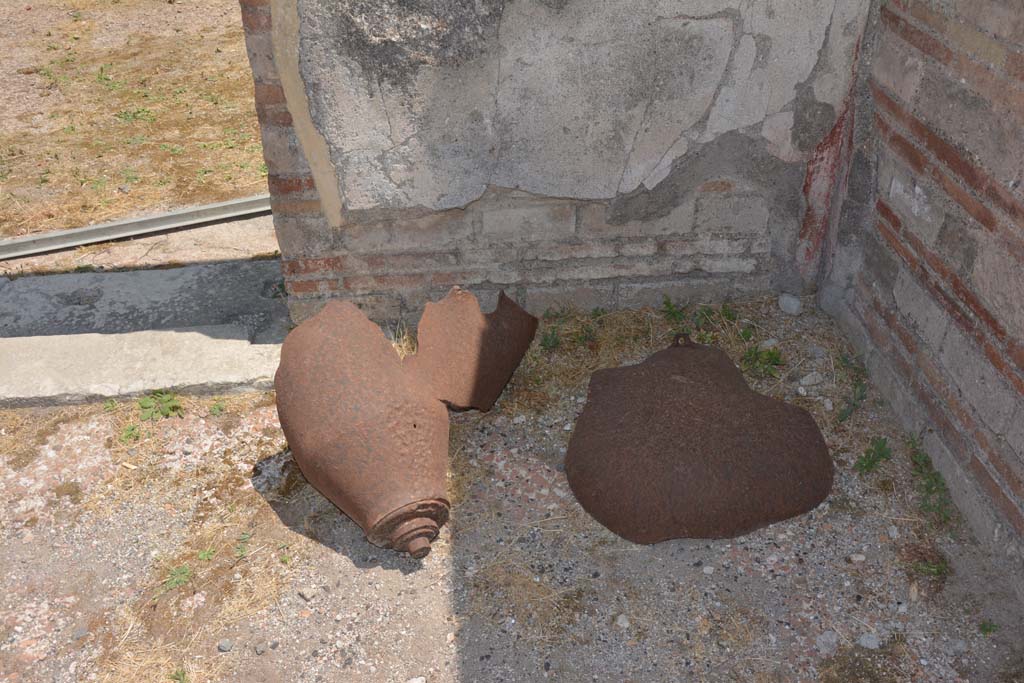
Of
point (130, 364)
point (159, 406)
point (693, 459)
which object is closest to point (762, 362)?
point (693, 459)

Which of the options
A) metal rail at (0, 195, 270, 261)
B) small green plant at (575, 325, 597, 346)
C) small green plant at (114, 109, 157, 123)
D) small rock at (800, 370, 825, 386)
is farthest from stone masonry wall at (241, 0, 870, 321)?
small green plant at (114, 109, 157, 123)

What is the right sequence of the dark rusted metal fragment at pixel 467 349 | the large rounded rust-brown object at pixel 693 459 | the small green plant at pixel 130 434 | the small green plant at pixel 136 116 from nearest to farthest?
the large rounded rust-brown object at pixel 693 459
the dark rusted metal fragment at pixel 467 349
the small green plant at pixel 130 434
the small green plant at pixel 136 116

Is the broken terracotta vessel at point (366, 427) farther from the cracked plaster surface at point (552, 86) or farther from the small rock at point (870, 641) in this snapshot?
the small rock at point (870, 641)

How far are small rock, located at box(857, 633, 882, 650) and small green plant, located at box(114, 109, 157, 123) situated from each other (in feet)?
22.0

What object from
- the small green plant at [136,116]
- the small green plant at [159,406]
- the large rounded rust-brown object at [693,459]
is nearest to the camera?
the large rounded rust-brown object at [693,459]

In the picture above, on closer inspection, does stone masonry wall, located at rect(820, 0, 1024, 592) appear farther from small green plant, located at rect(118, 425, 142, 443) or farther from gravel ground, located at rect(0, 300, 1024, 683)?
small green plant, located at rect(118, 425, 142, 443)

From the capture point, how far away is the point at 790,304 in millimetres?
4102

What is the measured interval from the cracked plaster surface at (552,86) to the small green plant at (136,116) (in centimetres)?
429

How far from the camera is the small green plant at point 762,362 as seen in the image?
3.79m

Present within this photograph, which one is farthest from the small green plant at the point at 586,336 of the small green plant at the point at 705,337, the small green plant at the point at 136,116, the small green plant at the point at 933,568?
the small green plant at the point at 136,116

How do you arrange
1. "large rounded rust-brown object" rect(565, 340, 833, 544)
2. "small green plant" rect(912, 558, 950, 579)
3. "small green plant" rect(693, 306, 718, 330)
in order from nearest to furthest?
"small green plant" rect(912, 558, 950, 579) < "large rounded rust-brown object" rect(565, 340, 833, 544) < "small green plant" rect(693, 306, 718, 330)

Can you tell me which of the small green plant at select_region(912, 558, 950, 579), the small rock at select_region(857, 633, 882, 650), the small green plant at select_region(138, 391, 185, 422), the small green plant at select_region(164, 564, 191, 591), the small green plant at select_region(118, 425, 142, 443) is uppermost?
the small green plant at select_region(912, 558, 950, 579)

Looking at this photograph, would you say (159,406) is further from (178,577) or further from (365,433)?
(365,433)

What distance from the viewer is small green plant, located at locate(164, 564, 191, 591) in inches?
116
